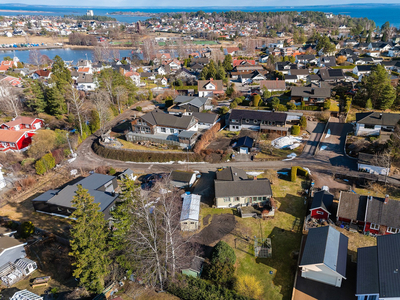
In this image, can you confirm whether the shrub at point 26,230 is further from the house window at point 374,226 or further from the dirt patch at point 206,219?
the house window at point 374,226

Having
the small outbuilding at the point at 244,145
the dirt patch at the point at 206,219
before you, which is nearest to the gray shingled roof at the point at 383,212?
the dirt patch at the point at 206,219

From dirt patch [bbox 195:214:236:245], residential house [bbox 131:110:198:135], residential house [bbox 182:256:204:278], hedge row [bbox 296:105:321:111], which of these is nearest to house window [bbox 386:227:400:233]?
dirt patch [bbox 195:214:236:245]

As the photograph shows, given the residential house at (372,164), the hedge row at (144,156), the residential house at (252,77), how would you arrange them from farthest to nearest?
the residential house at (252,77), the hedge row at (144,156), the residential house at (372,164)

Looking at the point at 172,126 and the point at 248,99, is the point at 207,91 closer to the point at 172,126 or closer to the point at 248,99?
the point at 248,99

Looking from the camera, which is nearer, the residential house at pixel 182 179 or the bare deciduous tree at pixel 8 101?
the residential house at pixel 182 179

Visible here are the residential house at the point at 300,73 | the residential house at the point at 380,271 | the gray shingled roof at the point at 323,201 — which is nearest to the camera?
the residential house at the point at 380,271

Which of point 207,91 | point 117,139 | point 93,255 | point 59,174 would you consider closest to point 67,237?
point 93,255
